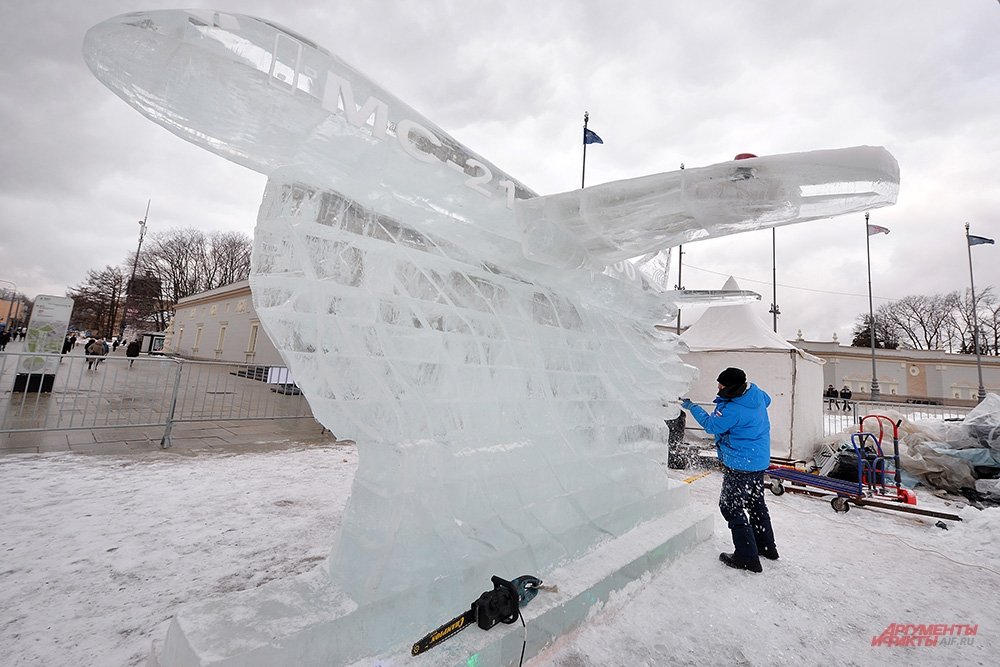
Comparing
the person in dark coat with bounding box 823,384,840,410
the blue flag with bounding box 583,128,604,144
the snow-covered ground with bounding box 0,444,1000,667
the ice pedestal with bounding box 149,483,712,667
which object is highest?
the blue flag with bounding box 583,128,604,144

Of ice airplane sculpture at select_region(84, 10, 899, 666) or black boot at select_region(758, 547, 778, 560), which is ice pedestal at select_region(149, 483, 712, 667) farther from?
black boot at select_region(758, 547, 778, 560)

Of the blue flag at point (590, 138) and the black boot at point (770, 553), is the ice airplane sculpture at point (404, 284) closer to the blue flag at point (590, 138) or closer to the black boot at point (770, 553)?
the black boot at point (770, 553)

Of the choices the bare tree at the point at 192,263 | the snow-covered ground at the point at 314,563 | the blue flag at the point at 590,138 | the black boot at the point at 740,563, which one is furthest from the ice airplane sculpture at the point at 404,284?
the bare tree at the point at 192,263

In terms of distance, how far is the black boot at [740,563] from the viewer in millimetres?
3328

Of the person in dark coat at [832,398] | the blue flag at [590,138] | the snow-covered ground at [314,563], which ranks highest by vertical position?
the blue flag at [590,138]

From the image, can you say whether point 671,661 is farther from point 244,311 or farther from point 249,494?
point 244,311

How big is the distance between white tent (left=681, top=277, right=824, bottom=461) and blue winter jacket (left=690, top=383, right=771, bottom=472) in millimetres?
4652

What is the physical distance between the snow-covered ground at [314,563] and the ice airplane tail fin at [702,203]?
209cm

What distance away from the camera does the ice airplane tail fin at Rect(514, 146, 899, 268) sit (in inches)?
77.3

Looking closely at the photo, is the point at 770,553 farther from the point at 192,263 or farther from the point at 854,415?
the point at 192,263

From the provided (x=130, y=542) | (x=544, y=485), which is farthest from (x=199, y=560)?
(x=544, y=485)

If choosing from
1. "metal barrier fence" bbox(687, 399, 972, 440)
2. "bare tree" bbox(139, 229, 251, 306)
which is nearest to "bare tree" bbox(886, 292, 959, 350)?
"metal barrier fence" bbox(687, 399, 972, 440)

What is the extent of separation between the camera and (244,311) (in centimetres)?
2242

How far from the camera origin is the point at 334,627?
1756mm
